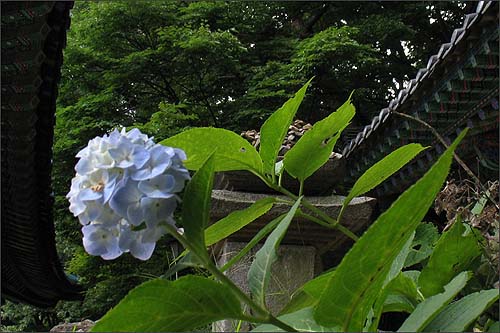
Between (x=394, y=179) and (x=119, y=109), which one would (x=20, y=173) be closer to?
(x=394, y=179)

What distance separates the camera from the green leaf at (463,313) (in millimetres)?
280

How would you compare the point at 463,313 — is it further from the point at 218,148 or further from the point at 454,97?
the point at 454,97

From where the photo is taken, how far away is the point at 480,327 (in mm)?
438

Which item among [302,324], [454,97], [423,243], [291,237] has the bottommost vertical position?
[454,97]

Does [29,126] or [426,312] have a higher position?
[426,312]

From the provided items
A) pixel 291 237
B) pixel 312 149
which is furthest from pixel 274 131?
pixel 291 237

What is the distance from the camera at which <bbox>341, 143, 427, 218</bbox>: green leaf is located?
422 mm

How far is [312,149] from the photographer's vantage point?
0.42 metres

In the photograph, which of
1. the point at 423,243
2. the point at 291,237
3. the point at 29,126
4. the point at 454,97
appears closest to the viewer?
the point at 423,243

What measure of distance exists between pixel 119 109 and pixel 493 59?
4228 millimetres

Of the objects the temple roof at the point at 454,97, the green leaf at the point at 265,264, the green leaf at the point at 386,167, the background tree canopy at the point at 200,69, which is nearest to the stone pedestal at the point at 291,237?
the green leaf at the point at 386,167

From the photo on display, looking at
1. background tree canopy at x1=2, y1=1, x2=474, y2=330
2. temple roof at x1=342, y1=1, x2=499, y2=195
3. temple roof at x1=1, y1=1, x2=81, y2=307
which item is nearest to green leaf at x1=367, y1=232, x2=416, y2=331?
temple roof at x1=1, y1=1, x2=81, y2=307

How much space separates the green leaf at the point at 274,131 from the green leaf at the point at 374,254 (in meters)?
0.16

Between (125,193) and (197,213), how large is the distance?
35 millimetres
